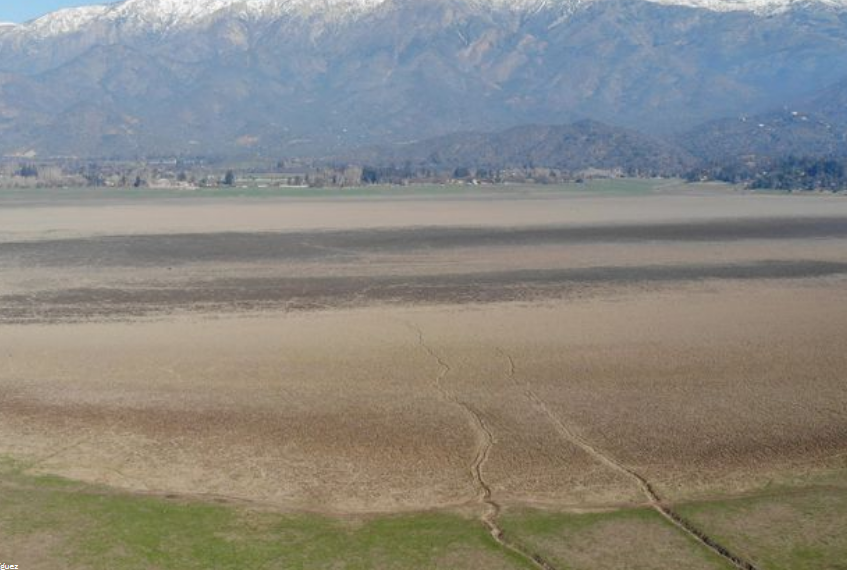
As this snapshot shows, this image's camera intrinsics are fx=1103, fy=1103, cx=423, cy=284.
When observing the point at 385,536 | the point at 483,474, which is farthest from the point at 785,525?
the point at 385,536

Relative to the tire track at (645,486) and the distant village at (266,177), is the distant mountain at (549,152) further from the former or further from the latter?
the tire track at (645,486)

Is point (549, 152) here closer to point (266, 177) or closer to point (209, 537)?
point (266, 177)

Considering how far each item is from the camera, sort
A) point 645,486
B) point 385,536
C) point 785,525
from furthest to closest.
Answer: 1. point 645,486
2. point 785,525
3. point 385,536

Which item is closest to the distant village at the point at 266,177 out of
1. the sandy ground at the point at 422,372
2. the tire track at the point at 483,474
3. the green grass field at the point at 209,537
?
the sandy ground at the point at 422,372

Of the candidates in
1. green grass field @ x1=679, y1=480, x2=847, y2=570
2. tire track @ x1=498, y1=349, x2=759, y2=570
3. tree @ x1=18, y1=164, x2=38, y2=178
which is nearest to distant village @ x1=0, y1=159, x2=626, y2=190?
tree @ x1=18, y1=164, x2=38, y2=178

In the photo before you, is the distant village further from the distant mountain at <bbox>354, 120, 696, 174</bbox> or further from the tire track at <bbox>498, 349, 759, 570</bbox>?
the tire track at <bbox>498, 349, 759, 570</bbox>
